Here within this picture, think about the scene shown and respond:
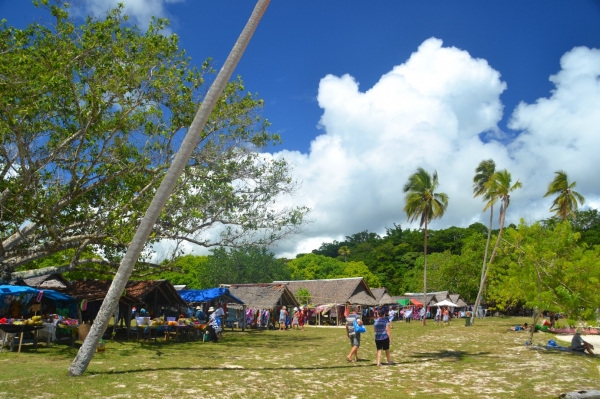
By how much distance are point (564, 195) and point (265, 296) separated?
2324cm

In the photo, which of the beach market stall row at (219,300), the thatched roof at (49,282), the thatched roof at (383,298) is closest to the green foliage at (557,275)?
the beach market stall row at (219,300)

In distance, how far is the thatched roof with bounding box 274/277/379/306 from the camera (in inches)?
1572

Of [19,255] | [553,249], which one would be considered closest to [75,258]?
[19,255]

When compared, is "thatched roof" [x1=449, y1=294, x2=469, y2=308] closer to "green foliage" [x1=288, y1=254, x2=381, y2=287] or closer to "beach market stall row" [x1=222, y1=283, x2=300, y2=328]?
"green foliage" [x1=288, y1=254, x2=381, y2=287]

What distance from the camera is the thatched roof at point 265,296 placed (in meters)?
32.0

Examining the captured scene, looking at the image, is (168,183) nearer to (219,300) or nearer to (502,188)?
(219,300)

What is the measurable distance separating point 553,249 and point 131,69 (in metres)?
16.0

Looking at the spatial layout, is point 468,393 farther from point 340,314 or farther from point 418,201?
point 340,314

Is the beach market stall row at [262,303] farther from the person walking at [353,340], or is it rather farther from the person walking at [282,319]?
the person walking at [353,340]

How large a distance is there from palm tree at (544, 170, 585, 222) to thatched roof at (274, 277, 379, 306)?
16.1 metres

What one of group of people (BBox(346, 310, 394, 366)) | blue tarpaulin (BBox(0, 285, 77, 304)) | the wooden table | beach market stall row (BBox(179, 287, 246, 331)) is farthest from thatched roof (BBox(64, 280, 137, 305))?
group of people (BBox(346, 310, 394, 366))

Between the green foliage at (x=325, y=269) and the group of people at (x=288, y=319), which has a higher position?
the green foliage at (x=325, y=269)

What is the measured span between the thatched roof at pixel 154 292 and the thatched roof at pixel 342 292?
62.8 feet

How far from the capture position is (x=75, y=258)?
53.5 ft
